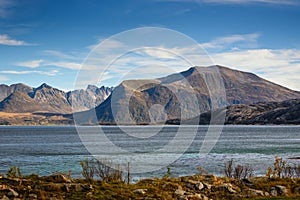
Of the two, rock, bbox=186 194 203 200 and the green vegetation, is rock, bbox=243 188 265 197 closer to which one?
the green vegetation

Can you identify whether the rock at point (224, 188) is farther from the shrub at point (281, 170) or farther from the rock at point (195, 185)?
the shrub at point (281, 170)

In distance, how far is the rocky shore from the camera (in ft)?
66.9

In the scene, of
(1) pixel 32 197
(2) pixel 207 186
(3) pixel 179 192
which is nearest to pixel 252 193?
(2) pixel 207 186

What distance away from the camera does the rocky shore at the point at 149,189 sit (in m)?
20.4

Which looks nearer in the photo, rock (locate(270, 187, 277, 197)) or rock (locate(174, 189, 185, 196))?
rock (locate(174, 189, 185, 196))

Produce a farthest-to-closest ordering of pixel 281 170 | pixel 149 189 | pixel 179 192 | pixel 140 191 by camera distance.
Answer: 1. pixel 281 170
2. pixel 149 189
3. pixel 179 192
4. pixel 140 191

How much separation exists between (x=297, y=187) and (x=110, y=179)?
1174 centimetres

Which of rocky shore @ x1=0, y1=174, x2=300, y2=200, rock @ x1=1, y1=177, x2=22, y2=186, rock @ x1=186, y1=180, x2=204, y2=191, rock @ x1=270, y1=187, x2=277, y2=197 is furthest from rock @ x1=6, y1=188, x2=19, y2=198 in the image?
rock @ x1=270, y1=187, x2=277, y2=197

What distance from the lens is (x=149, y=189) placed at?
73.8 ft

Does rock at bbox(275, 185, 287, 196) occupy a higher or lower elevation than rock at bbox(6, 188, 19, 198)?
lower

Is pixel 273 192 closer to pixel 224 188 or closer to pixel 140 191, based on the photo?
pixel 224 188

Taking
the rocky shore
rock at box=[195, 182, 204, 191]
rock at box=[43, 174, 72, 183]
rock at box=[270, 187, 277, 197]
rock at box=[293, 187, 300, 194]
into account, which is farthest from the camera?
rock at box=[293, 187, 300, 194]

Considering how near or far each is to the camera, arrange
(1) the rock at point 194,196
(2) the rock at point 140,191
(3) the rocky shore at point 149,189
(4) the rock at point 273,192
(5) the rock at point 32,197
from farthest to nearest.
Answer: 1. (4) the rock at point 273,192
2. (2) the rock at point 140,191
3. (1) the rock at point 194,196
4. (3) the rocky shore at point 149,189
5. (5) the rock at point 32,197

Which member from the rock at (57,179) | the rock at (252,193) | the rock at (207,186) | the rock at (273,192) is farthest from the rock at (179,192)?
the rock at (57,179)
